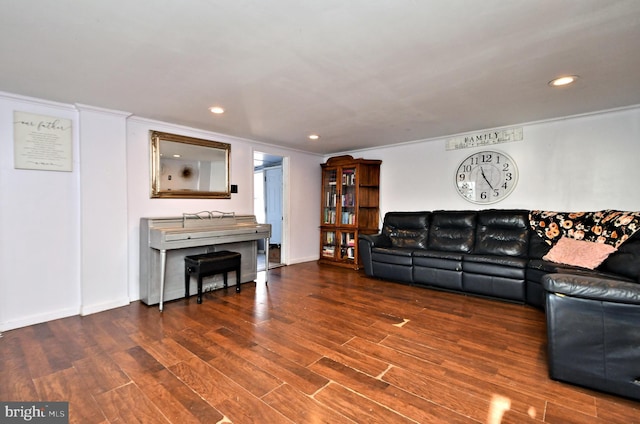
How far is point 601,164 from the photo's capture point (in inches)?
137

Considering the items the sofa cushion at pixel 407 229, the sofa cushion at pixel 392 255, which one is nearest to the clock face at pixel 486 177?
the sofa cushion at pixel 407 229

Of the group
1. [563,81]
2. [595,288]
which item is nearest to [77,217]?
[595,288]

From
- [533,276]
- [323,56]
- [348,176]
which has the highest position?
[323,56]

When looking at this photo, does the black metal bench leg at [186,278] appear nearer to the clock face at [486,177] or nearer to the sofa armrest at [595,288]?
Result: the sofa armrest at [595,288]

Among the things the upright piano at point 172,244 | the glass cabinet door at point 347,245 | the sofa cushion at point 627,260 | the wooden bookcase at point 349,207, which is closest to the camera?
the sofa cushion at point 627,260

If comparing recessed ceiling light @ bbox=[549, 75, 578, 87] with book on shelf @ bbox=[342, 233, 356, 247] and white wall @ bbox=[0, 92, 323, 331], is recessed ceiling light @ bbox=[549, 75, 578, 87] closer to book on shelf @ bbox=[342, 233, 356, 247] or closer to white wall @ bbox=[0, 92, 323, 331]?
book on shelf @ bbox=[342, 233, 356, 247]

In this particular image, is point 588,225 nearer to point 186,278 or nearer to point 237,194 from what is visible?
point 237,194

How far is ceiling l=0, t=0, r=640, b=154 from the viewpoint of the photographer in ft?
5.19

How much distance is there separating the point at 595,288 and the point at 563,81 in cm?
180

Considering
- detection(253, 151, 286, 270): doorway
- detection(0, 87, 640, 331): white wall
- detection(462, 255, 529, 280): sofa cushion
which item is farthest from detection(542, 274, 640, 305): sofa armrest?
detection(253, 151, 286, 270): doorway

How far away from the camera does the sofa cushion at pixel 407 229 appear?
4.59 m

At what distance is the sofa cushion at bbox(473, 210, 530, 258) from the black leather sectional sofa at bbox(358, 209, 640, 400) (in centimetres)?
1

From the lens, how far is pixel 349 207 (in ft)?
17.8

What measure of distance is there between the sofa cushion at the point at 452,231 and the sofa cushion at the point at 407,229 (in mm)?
117
